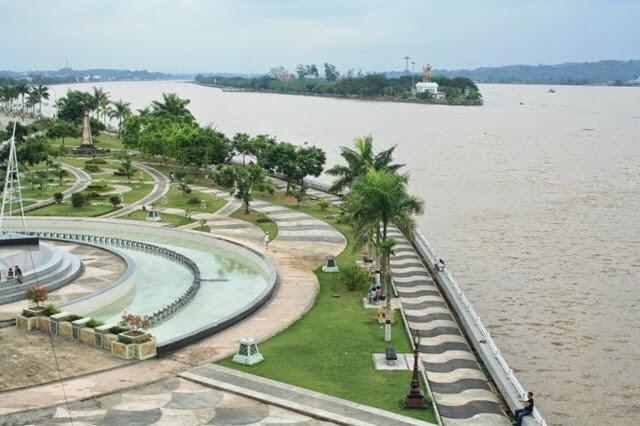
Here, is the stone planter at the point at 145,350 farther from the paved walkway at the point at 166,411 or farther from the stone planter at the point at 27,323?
the stone planter at the point at 27,323

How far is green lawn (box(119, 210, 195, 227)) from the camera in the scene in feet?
197

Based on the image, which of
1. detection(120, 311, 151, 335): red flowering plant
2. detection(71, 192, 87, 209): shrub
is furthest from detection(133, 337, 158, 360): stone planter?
detection(71, 192, 87, 209): shrub

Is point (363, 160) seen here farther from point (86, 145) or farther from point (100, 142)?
point (100, 142)

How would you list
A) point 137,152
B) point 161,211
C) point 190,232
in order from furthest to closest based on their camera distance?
point 137,152
point 161,211
point 190,232

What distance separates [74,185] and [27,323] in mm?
45428

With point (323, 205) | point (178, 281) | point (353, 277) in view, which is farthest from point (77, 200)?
point (353, 277)

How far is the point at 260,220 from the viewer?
6088cm

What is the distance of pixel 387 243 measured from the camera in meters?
35.1

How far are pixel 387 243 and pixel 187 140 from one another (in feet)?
172

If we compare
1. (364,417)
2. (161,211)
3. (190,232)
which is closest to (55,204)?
(161,211)

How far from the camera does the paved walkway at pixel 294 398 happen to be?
83.0 feet

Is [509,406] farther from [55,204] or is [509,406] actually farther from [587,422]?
[55,204]

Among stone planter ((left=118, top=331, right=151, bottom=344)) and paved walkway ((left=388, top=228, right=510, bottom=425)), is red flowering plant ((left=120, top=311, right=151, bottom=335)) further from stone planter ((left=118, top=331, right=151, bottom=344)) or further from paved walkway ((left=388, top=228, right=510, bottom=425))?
paved walkway ((left=388, top=228, right=510, bottom=425))

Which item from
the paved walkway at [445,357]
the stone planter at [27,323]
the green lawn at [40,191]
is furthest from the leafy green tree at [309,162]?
the stone planter at [27,323]
